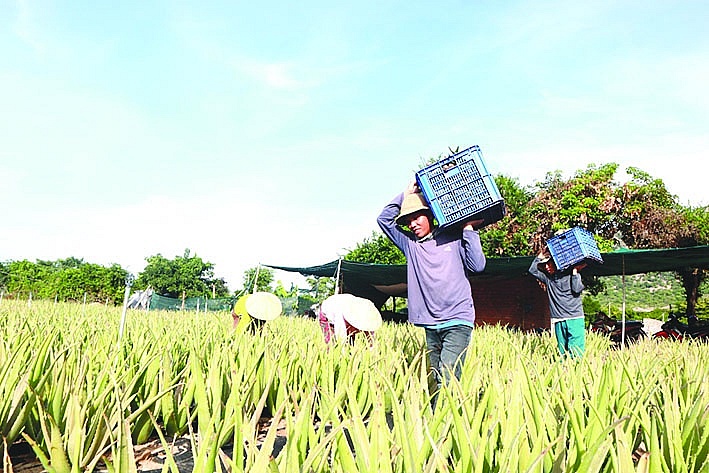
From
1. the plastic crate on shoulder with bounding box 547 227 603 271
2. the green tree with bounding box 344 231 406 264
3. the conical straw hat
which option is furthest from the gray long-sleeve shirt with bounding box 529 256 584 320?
the green tree with bounding box 344 231 406 264

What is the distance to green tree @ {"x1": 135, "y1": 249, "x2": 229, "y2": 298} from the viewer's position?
26250 mm

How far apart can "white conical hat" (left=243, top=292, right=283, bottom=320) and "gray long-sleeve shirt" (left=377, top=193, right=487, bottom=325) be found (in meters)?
1.76

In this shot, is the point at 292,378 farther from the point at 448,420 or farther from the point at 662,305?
the point at 662,305

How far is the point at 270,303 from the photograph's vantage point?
4324mm

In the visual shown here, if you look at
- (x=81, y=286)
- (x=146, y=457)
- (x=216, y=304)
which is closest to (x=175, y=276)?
(x=81, y=286)

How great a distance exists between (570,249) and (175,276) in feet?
81.0

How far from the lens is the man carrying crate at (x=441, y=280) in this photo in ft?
8.49

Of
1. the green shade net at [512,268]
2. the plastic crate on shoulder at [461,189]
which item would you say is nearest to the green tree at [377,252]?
the green shade net at [512,268]

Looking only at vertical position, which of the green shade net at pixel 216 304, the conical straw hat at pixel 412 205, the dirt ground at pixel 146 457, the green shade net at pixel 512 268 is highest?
the conical straw hat at pixel 412 205

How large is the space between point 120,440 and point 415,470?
1.84 feet

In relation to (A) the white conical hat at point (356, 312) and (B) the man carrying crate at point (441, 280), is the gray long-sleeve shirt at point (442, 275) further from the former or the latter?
(A) the white conical hat at point (356, 312)

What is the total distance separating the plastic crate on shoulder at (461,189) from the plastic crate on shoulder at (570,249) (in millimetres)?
1815

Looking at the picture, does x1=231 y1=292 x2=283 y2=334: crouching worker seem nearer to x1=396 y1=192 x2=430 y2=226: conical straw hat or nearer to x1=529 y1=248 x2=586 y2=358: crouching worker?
x1=396 y1=192 x2=430 y2=226: conical straw hat

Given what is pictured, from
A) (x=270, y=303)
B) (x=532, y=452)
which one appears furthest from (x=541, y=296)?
(x=532, y=452)
